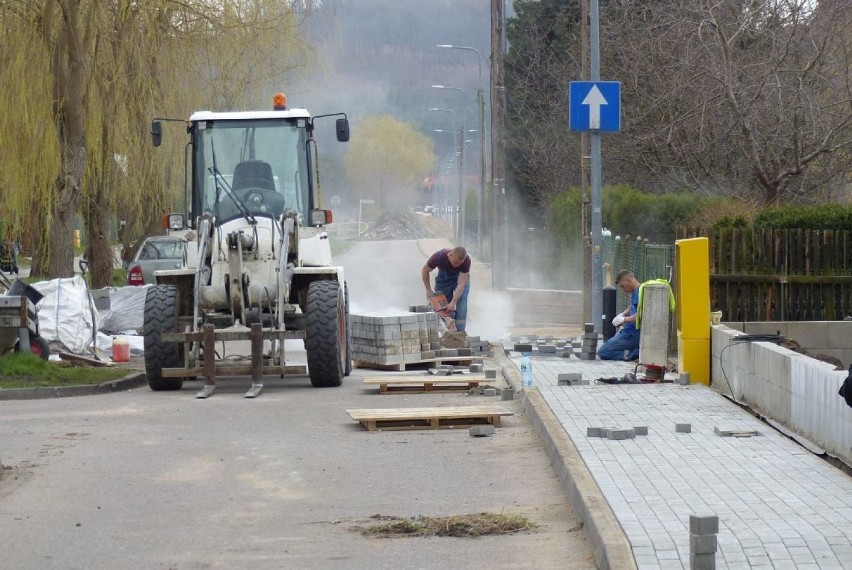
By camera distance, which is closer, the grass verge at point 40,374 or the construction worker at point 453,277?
the grass verge at point 40,374

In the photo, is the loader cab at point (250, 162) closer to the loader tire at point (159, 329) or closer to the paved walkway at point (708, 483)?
the loader tire at point (159, 329)

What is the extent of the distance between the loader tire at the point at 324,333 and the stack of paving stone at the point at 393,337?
176cm

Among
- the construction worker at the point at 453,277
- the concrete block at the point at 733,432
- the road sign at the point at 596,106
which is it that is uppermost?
the road sign at the point at 596,106

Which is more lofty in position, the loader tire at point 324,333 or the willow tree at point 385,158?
the willow tree at point 385,158

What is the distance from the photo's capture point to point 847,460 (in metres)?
8.80

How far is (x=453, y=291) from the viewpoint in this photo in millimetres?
21422

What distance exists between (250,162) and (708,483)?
383 inches

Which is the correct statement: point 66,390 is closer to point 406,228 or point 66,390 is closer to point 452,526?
point 452,526

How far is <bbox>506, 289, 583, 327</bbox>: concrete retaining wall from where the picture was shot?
2878 cm

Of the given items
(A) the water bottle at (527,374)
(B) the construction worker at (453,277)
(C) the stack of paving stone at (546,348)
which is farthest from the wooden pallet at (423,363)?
(A) the water bottle at (527,374)

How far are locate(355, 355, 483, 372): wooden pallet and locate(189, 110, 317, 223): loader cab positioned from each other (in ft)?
8.13

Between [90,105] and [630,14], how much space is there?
1517 centimetres

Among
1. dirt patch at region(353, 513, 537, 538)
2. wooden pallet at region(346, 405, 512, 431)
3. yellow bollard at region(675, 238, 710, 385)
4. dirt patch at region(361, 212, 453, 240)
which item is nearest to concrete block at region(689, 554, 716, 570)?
dirt patch at region(353, 513, 537, 538)

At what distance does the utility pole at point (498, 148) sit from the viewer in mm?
36938
